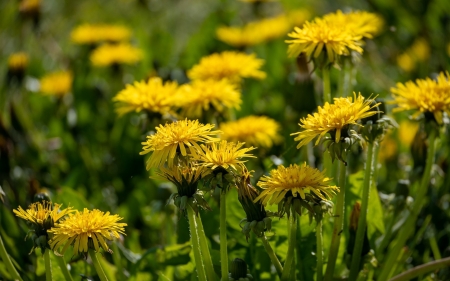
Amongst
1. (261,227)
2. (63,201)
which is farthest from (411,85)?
(63,201)

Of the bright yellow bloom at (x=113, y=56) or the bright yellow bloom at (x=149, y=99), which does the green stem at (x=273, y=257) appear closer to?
the bright yellow bloom at (x=149, y=99)

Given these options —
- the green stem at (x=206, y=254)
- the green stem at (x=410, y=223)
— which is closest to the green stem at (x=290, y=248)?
the green stem at (x=206, y=254)

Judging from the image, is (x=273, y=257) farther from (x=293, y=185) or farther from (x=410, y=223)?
(x=410, y=223)

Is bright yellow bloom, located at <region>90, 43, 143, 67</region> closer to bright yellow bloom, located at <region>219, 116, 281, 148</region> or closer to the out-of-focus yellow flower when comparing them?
bright yellow bloom, located at <region>219, 116, 281, 148</region>

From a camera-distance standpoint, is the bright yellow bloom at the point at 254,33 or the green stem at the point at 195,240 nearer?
the green stem at the point at 195,240

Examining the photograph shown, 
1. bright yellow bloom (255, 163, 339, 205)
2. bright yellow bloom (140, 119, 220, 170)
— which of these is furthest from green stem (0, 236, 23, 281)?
bright yellow bloom (255, 163, 339, 205)

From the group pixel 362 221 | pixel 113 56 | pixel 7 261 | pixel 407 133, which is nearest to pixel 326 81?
pixel 362 221

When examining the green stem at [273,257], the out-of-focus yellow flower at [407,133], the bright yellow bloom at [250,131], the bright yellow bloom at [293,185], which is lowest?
the green stem at [273,257]
